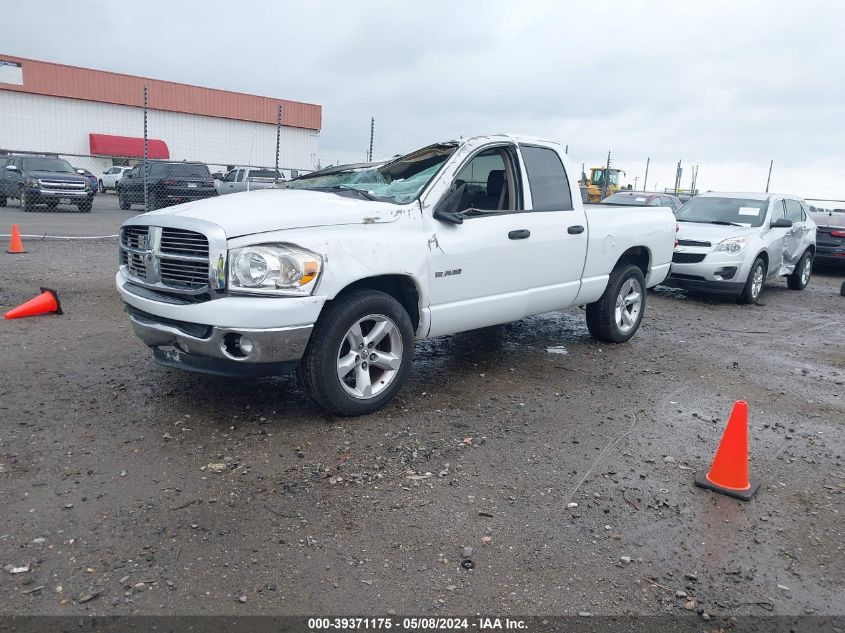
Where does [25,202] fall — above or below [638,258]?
below

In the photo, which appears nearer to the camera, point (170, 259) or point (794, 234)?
point (170, 259)

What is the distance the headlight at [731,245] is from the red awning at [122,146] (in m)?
36.0

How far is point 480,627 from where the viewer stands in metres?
2.55

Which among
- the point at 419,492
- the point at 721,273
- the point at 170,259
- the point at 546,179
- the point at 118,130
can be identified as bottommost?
the point at 419,492

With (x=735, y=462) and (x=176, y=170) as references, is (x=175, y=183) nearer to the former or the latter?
(x=176, y=170)

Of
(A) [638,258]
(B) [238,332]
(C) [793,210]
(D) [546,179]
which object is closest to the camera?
(B) [238,332]

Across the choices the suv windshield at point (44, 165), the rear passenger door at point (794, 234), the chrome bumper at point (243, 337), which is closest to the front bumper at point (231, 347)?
the chrome bumper at point (243, 337)

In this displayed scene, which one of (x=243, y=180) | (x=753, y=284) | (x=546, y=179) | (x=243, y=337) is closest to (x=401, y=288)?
Answer: (x=243, y=337)

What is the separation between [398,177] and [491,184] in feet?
2.98

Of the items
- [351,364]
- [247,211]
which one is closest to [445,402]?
[351,364]

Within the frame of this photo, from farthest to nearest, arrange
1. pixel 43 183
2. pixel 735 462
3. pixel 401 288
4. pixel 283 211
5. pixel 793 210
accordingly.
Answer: pixel 43 183 → pixel 793 210 → pixel 401 288 → pixel 283 211 → pixel 735 462

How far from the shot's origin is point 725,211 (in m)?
11.2

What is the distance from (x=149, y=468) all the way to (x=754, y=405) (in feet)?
14.8

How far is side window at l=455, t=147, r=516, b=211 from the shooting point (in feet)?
17.7
